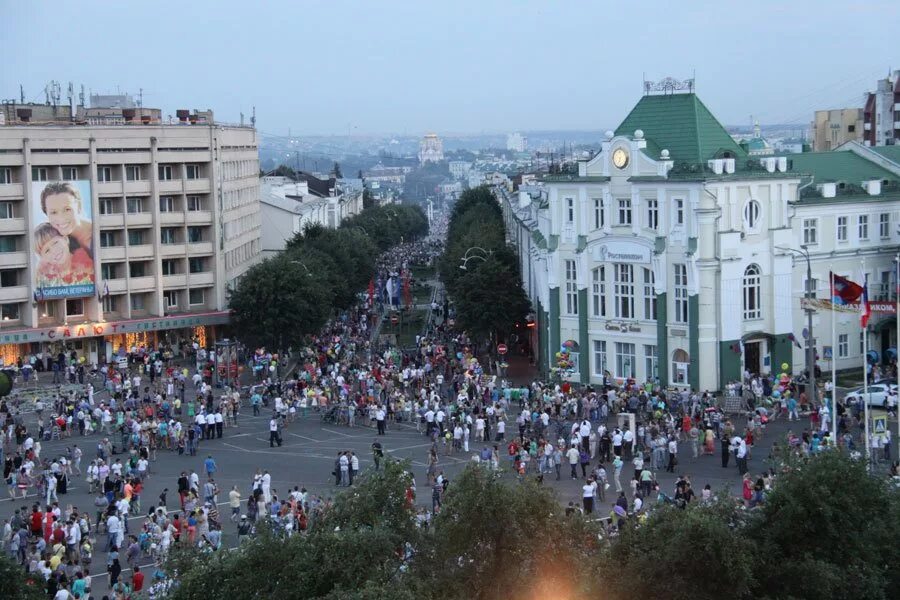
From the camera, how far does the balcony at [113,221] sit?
81.1m

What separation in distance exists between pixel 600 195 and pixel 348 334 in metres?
27.5

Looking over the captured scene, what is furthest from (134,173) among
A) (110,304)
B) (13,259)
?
(13,259)

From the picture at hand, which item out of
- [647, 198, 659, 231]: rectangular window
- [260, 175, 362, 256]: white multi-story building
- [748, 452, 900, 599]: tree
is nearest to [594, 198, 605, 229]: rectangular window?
[647, 198, 659, 231]: rectangular window

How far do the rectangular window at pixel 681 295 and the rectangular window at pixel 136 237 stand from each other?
35.5m

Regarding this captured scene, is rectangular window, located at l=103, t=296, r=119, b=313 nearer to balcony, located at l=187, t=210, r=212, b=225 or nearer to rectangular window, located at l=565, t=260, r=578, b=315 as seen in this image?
balcony, located at l=187, t=210, r=212, b=225

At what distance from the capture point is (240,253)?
96.8 m

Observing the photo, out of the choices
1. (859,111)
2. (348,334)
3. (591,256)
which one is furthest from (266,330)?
(859,111)

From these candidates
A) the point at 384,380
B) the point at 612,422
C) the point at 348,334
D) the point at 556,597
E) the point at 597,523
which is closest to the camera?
the point at 556,597

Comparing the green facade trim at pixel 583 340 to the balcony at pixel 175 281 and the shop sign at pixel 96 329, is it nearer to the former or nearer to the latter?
the shop sign at pixel 96 329

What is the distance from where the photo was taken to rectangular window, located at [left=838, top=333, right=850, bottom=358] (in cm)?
6500

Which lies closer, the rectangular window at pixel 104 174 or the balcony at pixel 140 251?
the rectangular window at pixel 104 174

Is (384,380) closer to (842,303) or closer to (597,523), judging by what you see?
(842,303)

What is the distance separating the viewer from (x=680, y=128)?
6294 cm

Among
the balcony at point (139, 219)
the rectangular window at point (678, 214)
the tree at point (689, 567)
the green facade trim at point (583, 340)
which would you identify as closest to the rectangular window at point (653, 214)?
the rectangular window at point (678, 214)
